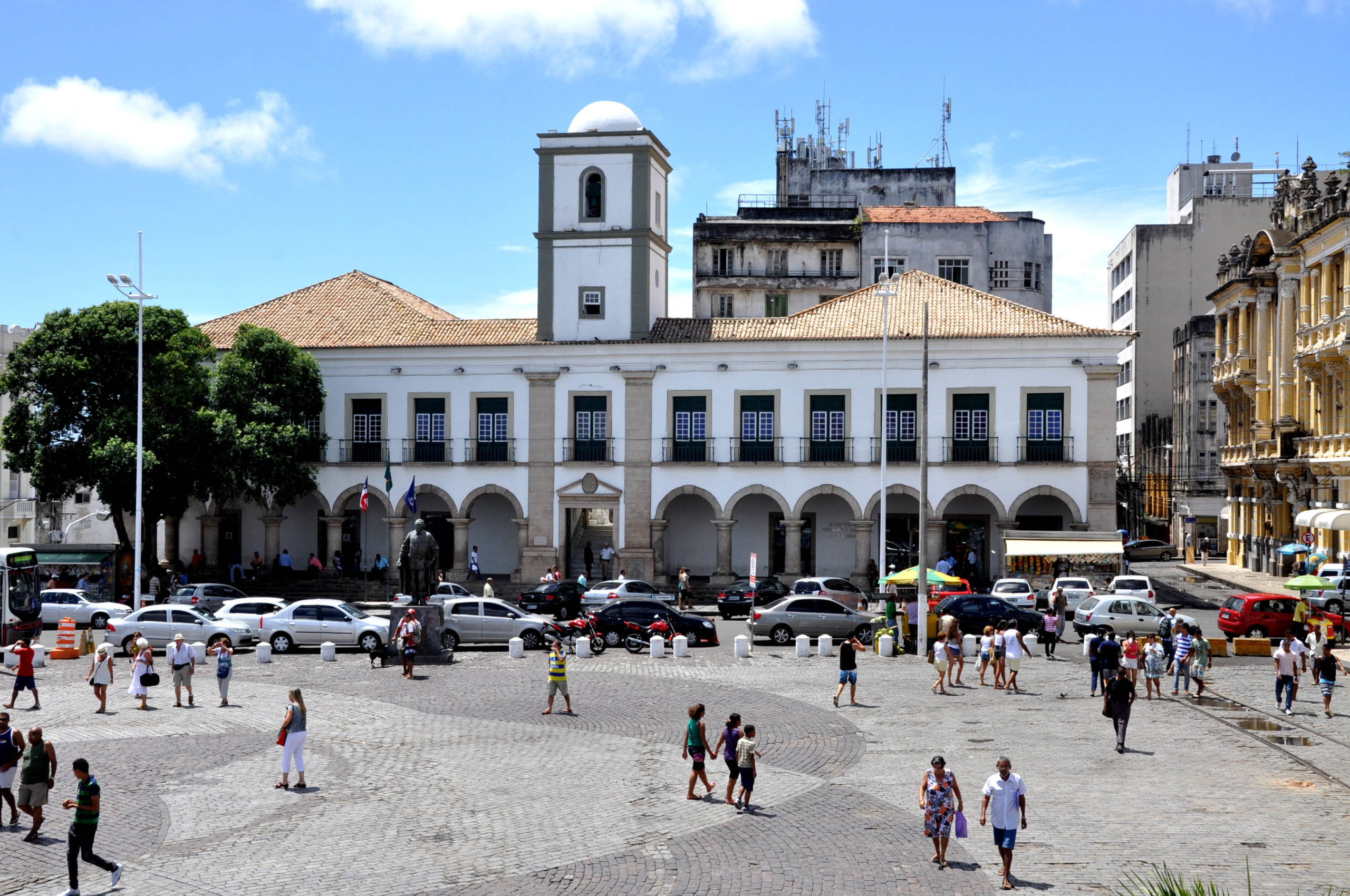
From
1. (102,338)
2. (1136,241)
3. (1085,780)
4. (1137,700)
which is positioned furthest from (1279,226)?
(102,338)

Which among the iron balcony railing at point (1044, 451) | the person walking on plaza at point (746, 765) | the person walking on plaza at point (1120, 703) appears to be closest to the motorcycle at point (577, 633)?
the person walking on plaza at point (1120, 703)

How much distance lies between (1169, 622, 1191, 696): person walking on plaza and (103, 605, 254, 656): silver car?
20986 mm

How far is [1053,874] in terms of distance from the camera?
13.3 meters

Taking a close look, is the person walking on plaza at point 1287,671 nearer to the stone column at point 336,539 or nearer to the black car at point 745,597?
the black car at point 745,597

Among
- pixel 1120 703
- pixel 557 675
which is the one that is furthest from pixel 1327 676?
pixel 557 675

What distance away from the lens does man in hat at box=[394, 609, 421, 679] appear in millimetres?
26828

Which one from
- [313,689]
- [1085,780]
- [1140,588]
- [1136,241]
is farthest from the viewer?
[1136,241]

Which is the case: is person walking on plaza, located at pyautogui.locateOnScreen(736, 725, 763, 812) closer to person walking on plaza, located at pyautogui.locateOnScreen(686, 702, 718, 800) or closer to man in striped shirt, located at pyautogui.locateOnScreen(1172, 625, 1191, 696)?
person walking on plaza, located at pyautogui.locateOnScreen(686, 702, 718, 800)

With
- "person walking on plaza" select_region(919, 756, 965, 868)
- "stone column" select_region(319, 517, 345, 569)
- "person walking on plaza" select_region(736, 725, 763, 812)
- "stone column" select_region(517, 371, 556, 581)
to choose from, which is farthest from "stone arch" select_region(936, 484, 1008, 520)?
"person walking on plaza" select_region(919, 756, 965, 868)

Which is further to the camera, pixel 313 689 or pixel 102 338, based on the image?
pixel 102 338

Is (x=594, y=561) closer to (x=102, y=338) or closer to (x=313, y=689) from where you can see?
(x=102, y=338)

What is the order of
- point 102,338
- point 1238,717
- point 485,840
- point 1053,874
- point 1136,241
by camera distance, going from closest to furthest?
1. point 1053,874
2. point 485,840
3. point 1238,717
4. point 102,338
5. point 1136,241

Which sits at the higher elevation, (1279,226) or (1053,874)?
(1279,226)

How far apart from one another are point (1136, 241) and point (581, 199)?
39.0 meters
